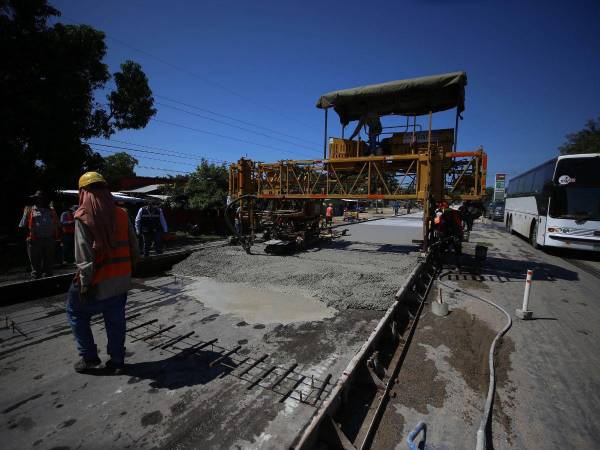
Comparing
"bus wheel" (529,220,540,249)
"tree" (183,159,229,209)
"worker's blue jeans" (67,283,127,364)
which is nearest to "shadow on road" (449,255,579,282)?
"bus wheel" (529,220,540,249)

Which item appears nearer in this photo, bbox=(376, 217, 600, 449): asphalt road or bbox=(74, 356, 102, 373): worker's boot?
bbox=(376, 217, 600, 449): asphalt road

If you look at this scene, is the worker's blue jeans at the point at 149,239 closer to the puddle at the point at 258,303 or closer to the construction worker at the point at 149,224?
the construction worker at the point at 149,224

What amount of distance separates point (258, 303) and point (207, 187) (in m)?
13.4

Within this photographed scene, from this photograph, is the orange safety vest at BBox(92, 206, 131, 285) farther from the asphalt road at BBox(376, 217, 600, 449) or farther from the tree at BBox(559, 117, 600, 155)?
the tree at BBox(559, 117, 600, 155)

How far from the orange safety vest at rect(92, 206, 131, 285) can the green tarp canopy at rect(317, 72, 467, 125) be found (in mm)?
7832

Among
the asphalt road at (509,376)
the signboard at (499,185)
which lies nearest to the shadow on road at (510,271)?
the asphalt road at (509,376)

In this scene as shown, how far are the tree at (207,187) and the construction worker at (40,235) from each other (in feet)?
32.7

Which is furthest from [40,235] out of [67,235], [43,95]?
[43,95]

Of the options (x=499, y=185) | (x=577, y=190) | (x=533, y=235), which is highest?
(x=499, y=185)

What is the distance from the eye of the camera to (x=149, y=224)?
864 centimetres

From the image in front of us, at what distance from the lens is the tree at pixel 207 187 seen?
1672 cm

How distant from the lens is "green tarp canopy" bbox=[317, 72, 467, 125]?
26.2 ft

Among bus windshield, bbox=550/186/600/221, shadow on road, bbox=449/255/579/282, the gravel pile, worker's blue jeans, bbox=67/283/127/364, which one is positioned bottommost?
shadow on road, bbox=449/255/579/282

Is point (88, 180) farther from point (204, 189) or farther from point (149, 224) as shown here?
point (204, 189)
